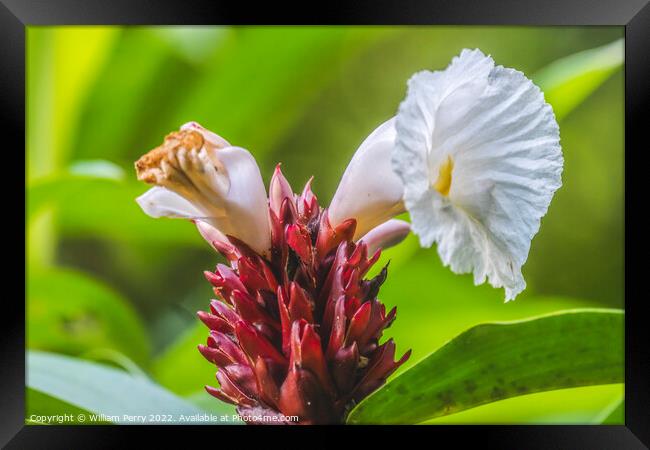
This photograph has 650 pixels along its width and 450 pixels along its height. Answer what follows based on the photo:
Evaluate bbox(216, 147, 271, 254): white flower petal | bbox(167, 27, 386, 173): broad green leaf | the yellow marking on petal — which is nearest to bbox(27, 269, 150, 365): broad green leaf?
bbox(167, 27, 386, 173): broad green leaf

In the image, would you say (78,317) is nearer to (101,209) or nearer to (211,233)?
(101,209)

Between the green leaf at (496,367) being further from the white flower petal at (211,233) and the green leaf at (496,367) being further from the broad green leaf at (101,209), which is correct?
the broad green leaf at (101,209)

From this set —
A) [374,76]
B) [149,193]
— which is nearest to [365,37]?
[374,76]

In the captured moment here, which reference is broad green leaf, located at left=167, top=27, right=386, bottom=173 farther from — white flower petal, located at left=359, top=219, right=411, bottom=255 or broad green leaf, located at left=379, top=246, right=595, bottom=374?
white flower petal, located at left=359, top=219, right=411, bottom=255

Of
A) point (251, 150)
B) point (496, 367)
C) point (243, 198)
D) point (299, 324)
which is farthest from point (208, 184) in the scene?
point (251, 150)

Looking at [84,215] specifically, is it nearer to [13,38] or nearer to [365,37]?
[13,38]
